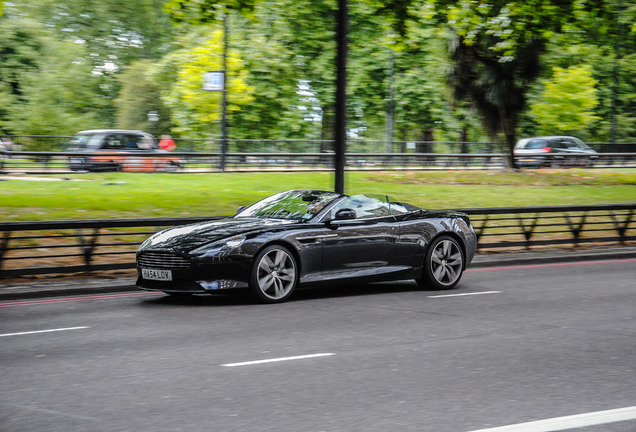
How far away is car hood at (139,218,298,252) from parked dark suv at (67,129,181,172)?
18.7 m

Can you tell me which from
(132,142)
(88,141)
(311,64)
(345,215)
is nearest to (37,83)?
(311,64)

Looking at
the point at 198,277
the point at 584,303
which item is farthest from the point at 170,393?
the point at 584,303

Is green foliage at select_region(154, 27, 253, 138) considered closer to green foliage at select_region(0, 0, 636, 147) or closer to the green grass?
green foliage at select_region(0, 0, 636, 147)

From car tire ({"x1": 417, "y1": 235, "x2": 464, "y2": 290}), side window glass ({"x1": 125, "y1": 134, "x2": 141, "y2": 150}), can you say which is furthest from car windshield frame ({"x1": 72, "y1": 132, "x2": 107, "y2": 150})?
car tire ({"x1": 417, "y1": 235, "x2": 464, "y2": 290})

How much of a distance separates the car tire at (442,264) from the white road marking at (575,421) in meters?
6.24

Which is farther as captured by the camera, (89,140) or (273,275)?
(89,140)

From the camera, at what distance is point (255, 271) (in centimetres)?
1014

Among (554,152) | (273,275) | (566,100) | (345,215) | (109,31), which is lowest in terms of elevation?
(273,275)

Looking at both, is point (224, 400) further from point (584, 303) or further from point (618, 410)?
point (584, 303)

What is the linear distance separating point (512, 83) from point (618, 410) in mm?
28018

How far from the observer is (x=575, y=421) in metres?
5.34

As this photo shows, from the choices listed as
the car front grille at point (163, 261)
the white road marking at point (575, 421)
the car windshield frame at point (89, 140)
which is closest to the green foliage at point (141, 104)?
the car windshield frame at point (89, 140)

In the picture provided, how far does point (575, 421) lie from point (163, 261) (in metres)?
5.85

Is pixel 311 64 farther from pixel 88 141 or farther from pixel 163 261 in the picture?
pixel 163 261
